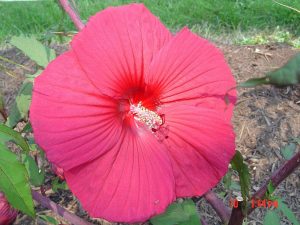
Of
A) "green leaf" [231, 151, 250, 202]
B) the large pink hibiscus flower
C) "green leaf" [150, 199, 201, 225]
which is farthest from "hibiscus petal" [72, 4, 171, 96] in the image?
"green leaf" [150, 199, 201, 225]

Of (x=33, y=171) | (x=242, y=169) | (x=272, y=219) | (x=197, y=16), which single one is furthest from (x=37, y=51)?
(x=197, y=16)

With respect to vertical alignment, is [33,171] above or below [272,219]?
above

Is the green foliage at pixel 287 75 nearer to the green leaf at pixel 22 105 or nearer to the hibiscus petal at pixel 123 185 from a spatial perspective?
the hibiscus petal at pixel 123 185

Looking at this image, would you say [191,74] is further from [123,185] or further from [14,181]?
[14,181]

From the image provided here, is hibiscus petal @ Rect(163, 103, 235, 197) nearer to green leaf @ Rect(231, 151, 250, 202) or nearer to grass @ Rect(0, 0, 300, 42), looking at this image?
green leaf @ Rect(231, 151, 250, 202)

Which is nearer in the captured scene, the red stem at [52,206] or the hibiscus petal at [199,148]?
the hibiscus petal at [199,148]

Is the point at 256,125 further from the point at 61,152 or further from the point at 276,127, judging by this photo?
the point at 61,152

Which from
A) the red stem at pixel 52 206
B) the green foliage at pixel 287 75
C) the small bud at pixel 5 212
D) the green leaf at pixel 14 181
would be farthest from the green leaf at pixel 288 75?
the small bud at pixel 5 212
